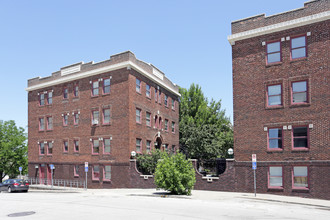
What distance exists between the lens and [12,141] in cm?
6047

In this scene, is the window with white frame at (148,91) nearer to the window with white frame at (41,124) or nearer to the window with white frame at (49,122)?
the window with white frame at (49,122)

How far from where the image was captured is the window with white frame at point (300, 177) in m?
20.8

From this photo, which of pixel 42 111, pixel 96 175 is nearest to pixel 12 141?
pixel 42 111

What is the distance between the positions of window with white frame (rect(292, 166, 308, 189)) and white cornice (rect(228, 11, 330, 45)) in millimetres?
9990

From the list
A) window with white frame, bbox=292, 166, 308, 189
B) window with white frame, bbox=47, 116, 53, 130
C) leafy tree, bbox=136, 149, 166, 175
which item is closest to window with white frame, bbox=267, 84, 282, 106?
window with white frame, bbox=292, 166, 308, 189

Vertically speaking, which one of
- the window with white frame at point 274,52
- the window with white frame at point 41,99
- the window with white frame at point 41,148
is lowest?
the window with white frame at point 41,148

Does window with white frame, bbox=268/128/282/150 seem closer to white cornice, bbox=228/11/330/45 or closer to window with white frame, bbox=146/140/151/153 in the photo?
white cornice, bbox=228/11/330/45

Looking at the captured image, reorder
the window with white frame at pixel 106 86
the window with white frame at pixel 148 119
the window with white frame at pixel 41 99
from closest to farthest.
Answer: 1. the window with white frame at pixel 106 86
2. the window with white frame at pixel 148 119
3. the window with white frame at pixel 41 99

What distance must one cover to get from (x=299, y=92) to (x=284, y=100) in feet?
3.71

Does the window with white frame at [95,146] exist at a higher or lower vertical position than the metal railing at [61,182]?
higher

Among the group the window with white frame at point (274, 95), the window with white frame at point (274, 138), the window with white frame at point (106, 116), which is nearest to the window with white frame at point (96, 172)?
the window with white frame at point (106, 116)

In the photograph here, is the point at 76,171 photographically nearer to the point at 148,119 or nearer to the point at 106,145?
the point at 106,145

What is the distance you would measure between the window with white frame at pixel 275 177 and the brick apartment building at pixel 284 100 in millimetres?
13

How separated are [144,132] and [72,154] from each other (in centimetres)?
860
